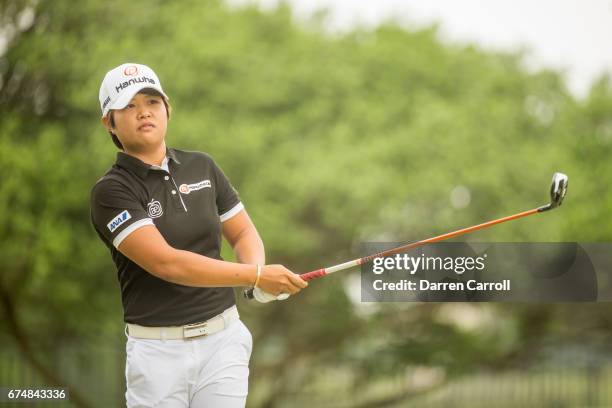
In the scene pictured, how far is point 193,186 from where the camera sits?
300 cm

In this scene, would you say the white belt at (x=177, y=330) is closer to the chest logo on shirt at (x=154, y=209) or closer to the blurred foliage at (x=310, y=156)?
the chest logo on shirt at (x=154, y=209)

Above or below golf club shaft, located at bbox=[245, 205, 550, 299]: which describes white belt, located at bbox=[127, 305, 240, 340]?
below

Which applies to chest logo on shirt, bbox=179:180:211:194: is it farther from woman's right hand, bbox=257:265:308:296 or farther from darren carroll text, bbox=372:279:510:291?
darren carroll text, bbox=372:279:510:291

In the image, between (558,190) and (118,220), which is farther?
(558,190)

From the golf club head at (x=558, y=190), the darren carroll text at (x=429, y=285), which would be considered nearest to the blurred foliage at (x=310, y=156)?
the darren carroll text at (x=429, y=285)

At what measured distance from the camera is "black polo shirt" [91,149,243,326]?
2.87m

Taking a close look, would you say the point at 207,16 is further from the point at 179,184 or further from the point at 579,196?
the point at 179,184

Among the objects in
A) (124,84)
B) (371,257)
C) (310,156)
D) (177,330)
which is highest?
(310,156)

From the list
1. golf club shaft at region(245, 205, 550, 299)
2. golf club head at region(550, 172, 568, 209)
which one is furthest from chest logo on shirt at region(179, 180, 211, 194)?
golf club head at region(550, 172, 568, 209)

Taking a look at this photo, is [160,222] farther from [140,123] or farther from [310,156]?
[310,156]

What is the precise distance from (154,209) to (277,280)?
522 mm

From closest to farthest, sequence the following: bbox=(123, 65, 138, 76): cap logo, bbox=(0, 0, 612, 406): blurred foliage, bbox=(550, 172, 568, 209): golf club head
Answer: bbox=(123, 65, 138, 76): cap logo
bbox=(550, 172, 568, 209): golf club head
bbox=(0, 0, 612, 406): blurred foliage

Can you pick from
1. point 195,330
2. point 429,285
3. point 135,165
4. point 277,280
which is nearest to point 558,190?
point 429,285

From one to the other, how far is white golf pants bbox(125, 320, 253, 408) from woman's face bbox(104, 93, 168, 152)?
73 centimetres
